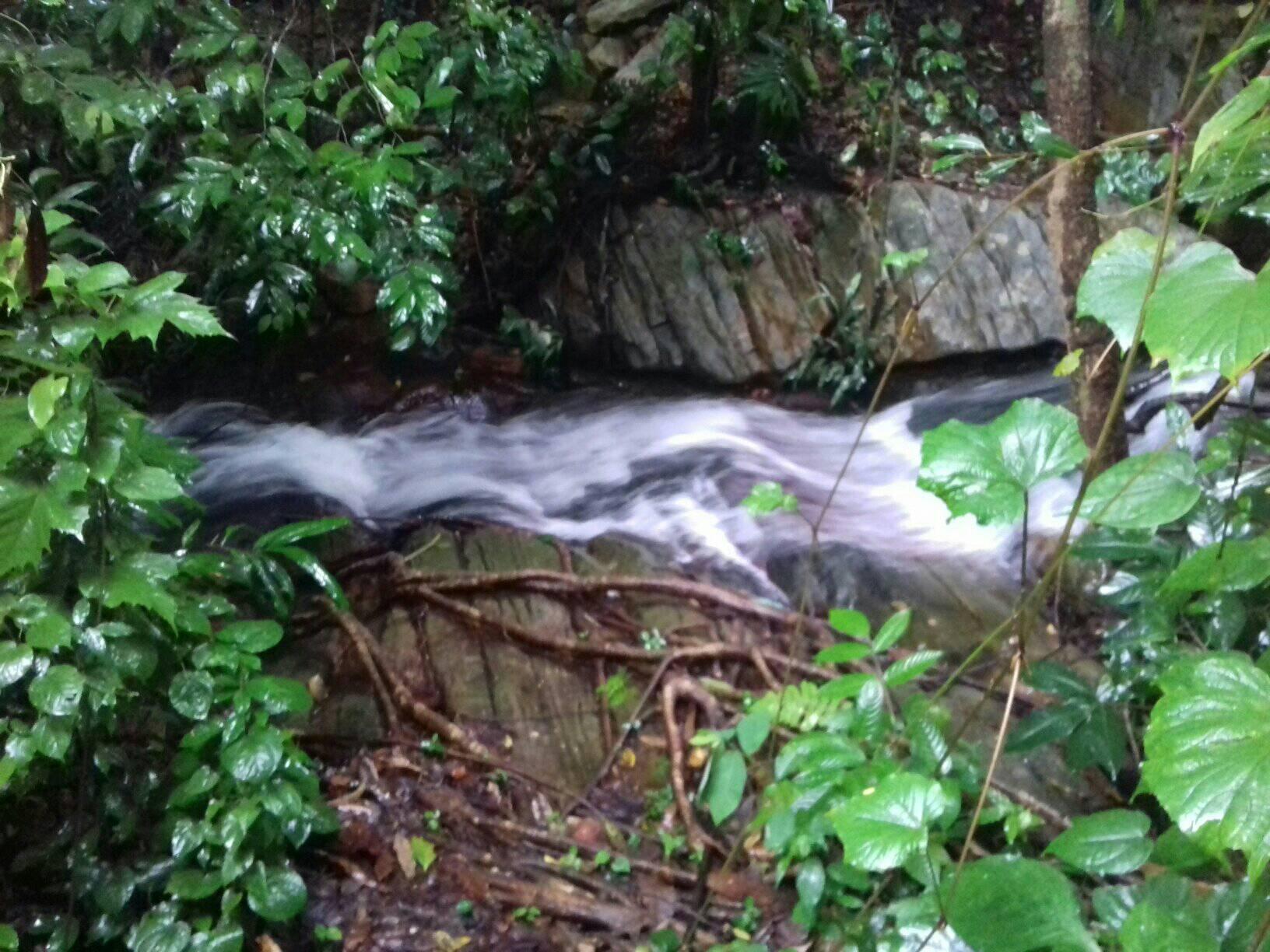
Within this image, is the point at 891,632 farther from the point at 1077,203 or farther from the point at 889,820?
the point at 1077,203

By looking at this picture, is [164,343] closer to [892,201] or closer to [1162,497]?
[892,201]

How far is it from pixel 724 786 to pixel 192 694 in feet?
4.29

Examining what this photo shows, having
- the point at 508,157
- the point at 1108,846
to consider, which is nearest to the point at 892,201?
the point at 508,157

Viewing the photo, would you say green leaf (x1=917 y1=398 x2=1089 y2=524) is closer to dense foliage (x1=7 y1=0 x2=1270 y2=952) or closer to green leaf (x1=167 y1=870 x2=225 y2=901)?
dense foliage (x1=7 y1=0 x2=1270 y2=952)

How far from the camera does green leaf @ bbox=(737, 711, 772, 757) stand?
264 centimetres

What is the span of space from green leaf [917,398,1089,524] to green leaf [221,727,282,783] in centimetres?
146

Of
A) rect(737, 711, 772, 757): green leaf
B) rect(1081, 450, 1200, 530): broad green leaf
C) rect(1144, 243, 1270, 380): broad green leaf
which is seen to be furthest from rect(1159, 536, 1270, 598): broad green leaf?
rect(737, 711, 772, 757): green leaf

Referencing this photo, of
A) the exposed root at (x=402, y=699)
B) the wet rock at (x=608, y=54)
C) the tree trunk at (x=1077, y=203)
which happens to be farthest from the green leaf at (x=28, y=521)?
the wet rock at (x=608, y=54)

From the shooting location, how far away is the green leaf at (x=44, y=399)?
1.76m

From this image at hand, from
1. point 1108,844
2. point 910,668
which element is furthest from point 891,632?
point 1108,844

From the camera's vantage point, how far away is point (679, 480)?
4.50 metres

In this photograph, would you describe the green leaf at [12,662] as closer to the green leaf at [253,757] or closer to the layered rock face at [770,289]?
the green leaf at [253,757]

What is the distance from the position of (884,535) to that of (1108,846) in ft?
8.02

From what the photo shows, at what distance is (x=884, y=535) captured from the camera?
404 cm
